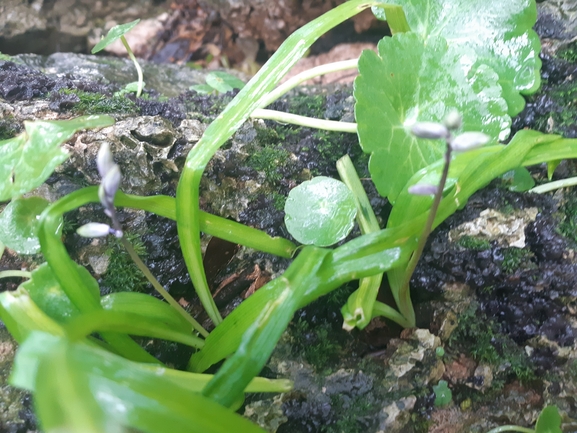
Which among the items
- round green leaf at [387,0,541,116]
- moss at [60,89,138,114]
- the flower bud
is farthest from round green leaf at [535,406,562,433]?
moss at [60,89,138,114]

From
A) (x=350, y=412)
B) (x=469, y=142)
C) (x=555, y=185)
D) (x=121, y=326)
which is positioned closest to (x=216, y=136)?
(x=121, y=326)

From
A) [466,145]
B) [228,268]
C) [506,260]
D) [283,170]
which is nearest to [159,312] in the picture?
[228,268]

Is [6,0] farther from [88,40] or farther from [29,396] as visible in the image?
Result: [29,396]

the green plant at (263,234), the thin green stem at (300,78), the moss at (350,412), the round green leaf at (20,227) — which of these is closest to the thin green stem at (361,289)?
the green plant at (263,234)

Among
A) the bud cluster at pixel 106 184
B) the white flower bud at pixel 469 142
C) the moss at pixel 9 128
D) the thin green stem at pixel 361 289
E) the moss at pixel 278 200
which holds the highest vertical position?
the moss at pixel 9 128

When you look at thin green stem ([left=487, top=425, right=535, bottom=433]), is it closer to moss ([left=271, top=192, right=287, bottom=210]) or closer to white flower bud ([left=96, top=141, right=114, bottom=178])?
moss ([left=271, top=192, right=287, bottom=210])

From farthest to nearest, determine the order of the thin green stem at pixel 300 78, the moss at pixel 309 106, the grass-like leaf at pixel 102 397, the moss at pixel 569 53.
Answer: the moss at pixel 309 106
the moss at pixel 569 53
the thin green stem at pixel 300 78
the grass-like leaf at pixel 102 397

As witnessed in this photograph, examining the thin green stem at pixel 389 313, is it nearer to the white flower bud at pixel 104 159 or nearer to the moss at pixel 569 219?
the moss at pixel 569 219
